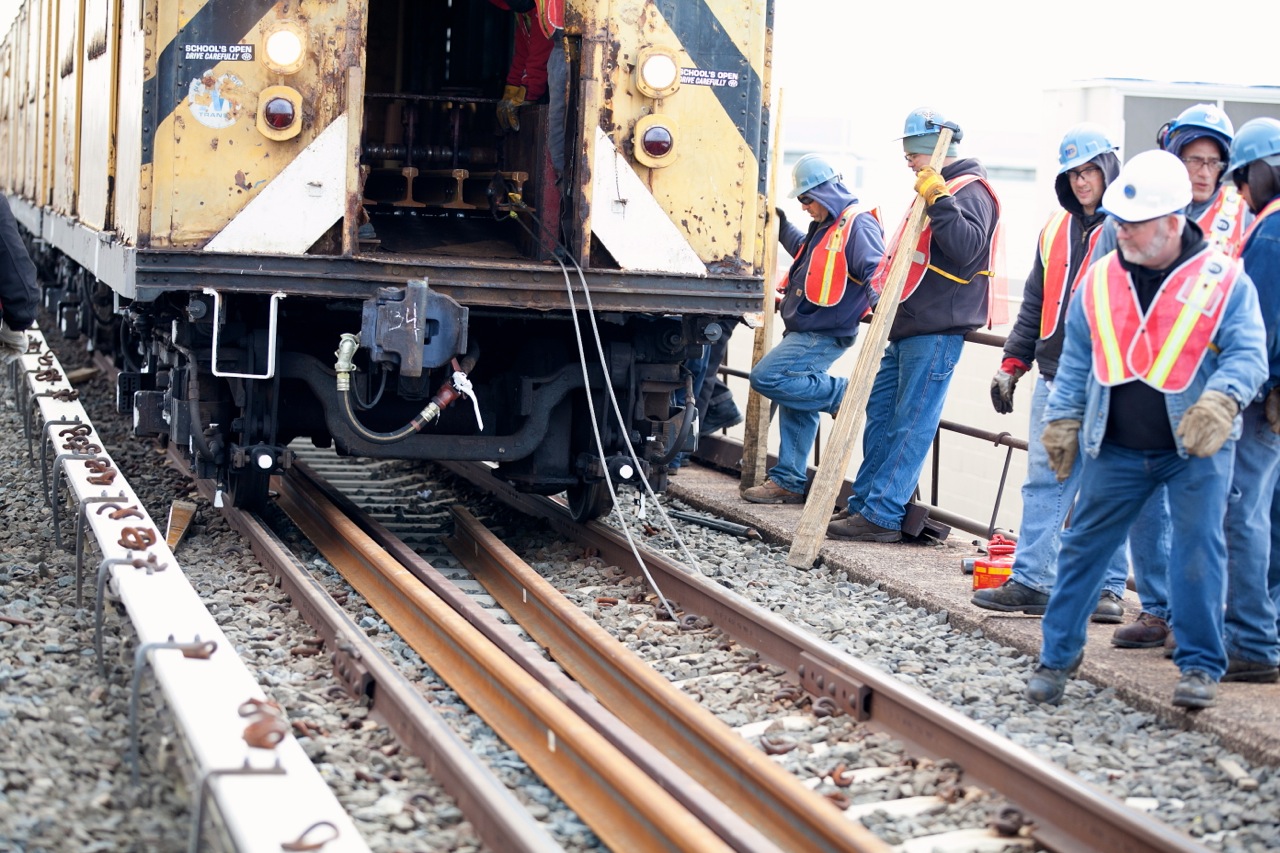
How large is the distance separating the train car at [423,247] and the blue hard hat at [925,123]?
898 millimetres

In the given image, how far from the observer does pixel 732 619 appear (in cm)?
609

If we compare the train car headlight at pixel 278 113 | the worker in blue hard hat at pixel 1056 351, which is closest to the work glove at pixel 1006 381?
the worker in blue hard hat at pixel 1056 351

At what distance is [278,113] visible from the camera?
656 cm

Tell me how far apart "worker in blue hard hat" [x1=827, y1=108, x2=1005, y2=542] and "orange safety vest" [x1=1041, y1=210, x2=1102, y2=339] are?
84cm

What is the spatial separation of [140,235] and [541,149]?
81.7 inches

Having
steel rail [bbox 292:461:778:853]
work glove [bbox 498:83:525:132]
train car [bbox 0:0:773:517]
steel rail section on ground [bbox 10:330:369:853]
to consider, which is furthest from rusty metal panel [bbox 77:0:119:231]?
steel rail [bbox 292:461:778:853]

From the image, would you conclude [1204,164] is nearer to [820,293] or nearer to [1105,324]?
[1105,324]

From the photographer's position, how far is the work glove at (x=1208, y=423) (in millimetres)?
4777

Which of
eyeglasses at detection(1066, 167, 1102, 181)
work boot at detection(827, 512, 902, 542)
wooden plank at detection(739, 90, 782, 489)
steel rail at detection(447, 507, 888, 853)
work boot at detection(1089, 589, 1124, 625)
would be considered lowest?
steel rail at detection(447, 507, 888, 853)

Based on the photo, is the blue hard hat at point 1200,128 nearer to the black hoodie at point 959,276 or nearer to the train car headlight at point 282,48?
the black hoodie at point 959,276

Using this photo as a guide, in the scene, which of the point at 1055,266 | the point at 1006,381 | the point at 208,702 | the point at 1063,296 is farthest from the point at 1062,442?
the point at 208,702

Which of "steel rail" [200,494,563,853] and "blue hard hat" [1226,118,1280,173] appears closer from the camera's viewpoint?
"steel rail" [200,494,563,853]

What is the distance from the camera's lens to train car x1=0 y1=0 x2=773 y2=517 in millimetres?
6535

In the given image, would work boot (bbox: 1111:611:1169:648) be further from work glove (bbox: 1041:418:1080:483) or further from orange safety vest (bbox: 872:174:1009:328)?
orange safety vest (bbox: 872:174:1009:328)
